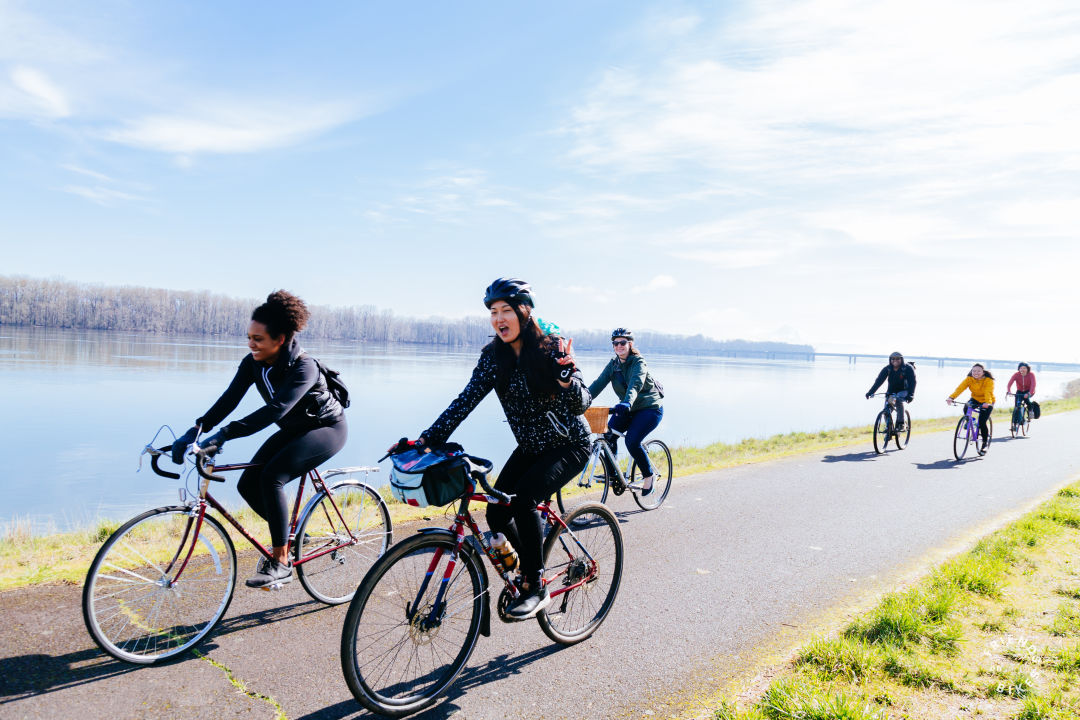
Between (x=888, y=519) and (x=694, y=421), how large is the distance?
24559mm

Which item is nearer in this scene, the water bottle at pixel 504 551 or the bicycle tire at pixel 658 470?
the water bottle at pixel 504 551

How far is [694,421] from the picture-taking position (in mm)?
31781

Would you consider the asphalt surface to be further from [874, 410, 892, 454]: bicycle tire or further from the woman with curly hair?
[874, 410, 892, 454]: bicycle tire

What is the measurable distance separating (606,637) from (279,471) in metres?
2.30

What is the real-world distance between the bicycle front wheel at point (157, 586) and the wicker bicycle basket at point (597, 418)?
4.14 m

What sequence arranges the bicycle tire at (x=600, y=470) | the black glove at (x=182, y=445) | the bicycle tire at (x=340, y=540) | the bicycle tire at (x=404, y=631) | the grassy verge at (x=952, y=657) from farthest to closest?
the bicycle tire at (x=600, y=470), the bicycle tire at (x=340, y=540), the black glove at (x=182, y=445), the grassy verge at (x=952, y=657), the bicycle tire at (x=404, y=631)

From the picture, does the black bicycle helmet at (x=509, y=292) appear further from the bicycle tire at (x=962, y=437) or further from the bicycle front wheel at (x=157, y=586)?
the bicycle tire at (x=962, y=437)

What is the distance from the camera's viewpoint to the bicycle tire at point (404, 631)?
9.78ft

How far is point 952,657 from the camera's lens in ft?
12.6

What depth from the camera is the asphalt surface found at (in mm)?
3256

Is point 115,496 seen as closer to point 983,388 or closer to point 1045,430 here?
point 983,388

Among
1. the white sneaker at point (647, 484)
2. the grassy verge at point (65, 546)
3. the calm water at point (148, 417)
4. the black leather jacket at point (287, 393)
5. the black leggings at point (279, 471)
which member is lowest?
the calm water at point (148, 417)

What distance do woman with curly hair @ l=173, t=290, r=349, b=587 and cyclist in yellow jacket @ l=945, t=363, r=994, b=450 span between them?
12671 mm

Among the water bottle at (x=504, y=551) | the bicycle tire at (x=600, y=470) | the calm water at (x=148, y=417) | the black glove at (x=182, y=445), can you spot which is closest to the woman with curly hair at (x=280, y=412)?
the black glove at (x=182, y=445)
